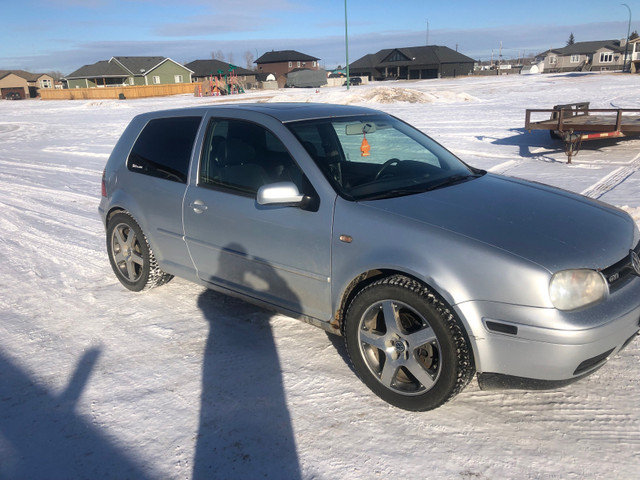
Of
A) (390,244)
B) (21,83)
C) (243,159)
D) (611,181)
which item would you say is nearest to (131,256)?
(243,159)

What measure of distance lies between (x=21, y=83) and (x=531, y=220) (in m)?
110

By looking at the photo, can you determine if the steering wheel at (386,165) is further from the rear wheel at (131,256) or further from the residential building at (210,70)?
the residential building at (210,70)

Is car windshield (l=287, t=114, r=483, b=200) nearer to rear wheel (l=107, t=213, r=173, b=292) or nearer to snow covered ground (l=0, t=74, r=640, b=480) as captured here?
snow covered ground (l=0, t=74, r=640, b=480)

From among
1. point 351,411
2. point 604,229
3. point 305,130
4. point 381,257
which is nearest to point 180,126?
point 305,130

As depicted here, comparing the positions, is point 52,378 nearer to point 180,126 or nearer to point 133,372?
point 133,372

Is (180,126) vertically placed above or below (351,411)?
above

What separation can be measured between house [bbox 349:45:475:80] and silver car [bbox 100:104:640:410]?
81.1 meters

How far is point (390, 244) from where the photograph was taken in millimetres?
3102

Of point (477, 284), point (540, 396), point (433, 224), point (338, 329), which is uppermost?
point (433, 224)

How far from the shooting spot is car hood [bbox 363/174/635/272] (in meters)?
2.86

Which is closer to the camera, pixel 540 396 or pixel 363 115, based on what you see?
pixel 540 396

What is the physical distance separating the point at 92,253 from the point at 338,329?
4.01 m

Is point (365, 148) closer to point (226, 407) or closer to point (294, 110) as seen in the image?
point (294, 110)

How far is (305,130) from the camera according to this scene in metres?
3.91
